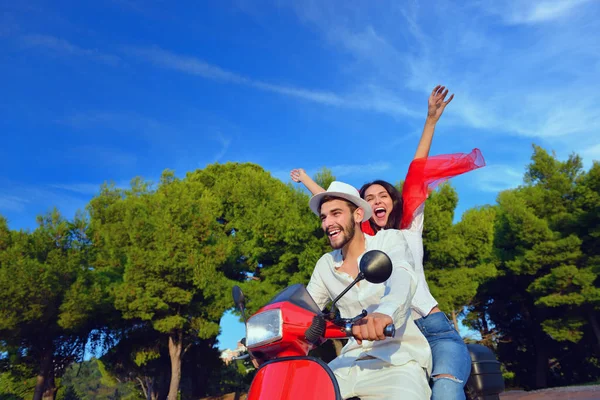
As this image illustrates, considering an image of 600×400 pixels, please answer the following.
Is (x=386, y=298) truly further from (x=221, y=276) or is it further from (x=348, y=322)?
(x=221, y=276)

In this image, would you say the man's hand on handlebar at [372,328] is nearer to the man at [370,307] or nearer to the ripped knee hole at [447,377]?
the man at [370,307]

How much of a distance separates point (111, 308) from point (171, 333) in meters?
2.91

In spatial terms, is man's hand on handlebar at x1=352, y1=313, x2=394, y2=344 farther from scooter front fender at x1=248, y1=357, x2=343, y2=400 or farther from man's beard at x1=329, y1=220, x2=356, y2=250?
man's beard at x1=329, y1=220, x2=356, y2=250

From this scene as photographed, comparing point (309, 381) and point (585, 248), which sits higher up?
point (585, 248)

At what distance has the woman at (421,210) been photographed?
240 centimetres

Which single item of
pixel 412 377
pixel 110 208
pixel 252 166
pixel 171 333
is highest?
pixel 252 166

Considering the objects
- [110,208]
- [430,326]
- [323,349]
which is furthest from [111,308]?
[430,326]

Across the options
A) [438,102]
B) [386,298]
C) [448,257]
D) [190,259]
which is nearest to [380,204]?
[438,102]

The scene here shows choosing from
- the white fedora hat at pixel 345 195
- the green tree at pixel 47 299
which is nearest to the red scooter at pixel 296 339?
the white fedora hat at pixel 345 195

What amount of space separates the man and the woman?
0.51 meters

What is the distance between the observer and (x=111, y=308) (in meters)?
19.4

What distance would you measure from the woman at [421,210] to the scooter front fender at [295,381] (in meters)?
0.91

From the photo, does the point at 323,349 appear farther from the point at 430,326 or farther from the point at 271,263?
the point at 430,326

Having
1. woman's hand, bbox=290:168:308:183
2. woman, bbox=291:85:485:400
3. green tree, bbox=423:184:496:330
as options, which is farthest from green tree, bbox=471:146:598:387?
woman's hand, bbox=290:168:308:183
